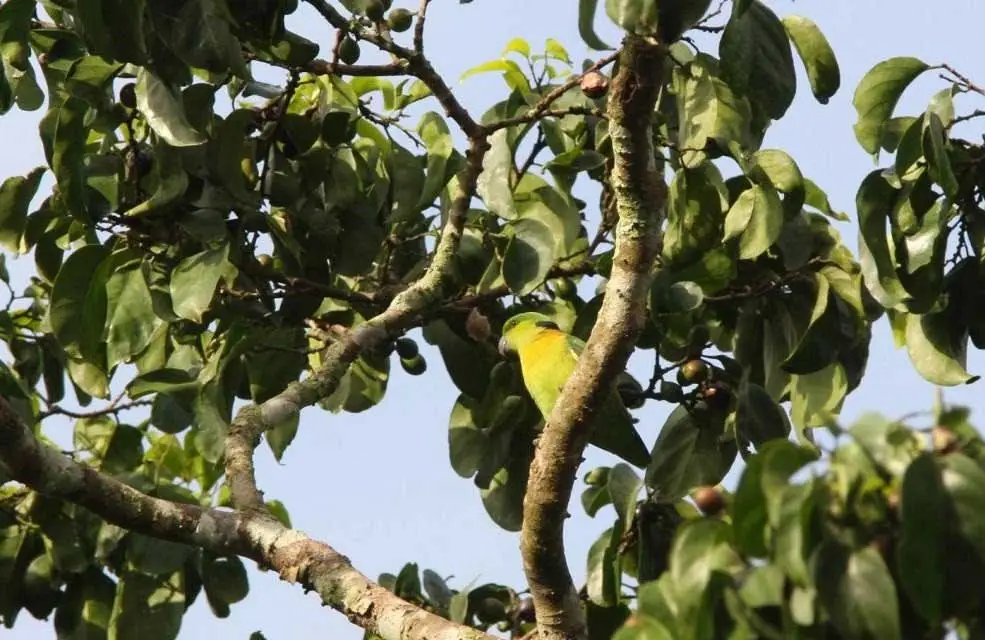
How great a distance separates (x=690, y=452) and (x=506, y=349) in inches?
19.1

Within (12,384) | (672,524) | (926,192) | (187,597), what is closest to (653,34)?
(926,192)

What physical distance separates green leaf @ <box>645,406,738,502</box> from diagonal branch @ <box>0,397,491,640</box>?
0.58m

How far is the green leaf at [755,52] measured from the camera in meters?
2.21

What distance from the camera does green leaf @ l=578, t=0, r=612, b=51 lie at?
7.72 feet

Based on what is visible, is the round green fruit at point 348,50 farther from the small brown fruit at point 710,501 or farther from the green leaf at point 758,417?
the small brown fruit at point 710,501

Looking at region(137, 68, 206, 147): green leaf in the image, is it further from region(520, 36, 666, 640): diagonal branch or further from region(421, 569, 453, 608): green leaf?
region(421, 569, 453, 608): green leaf

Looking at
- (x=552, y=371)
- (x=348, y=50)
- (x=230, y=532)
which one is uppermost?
(x=348, y=50)

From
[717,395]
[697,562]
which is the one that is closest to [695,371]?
[717,395]

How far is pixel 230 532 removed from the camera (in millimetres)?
2395

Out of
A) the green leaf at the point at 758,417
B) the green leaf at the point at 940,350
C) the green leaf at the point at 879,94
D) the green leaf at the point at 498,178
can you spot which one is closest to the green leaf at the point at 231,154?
the green leaf at the point at 498,178

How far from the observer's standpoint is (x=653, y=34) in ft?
6.21

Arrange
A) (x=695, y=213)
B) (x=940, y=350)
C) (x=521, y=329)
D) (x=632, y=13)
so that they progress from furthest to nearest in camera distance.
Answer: (x=521, y=329), (x=695, y=213), (x=940, y=350), (x=632, y=13)

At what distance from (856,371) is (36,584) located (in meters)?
1.71

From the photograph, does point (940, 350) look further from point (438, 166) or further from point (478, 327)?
point (438, 166)
